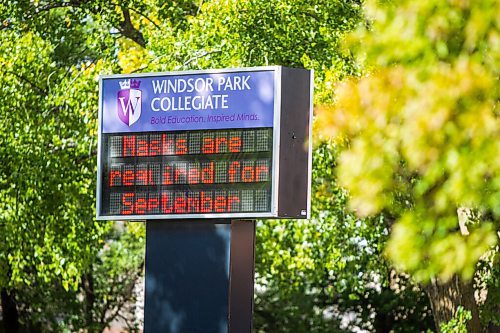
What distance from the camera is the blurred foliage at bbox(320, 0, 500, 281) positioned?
6.04 metres

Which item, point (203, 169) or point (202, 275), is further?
point (202, 275)

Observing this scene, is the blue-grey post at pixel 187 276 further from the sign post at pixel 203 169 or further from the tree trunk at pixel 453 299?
the tree trunk at pixel 453 299

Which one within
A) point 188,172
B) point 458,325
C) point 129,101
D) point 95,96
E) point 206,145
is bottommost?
point 458,325

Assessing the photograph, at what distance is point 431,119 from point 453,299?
14.0 meters

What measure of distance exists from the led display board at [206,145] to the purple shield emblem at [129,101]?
0.01 meters

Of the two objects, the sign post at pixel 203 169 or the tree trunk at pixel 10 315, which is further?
the tree trunk at pixel 10 315

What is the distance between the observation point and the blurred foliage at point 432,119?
6043 mm

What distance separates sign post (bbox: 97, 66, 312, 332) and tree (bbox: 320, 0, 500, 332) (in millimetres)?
6414

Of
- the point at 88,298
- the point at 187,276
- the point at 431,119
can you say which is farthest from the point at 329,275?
the point at 431,119

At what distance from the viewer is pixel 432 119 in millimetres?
5969

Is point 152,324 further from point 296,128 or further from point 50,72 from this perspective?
point 50,72

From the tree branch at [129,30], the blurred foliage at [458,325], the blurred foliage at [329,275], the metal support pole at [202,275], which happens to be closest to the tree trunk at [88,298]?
the blurred foliage at [329,275]

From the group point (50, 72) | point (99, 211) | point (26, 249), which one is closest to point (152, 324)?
point (99, 211)

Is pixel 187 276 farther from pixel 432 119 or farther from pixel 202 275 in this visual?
pixel 432 119
